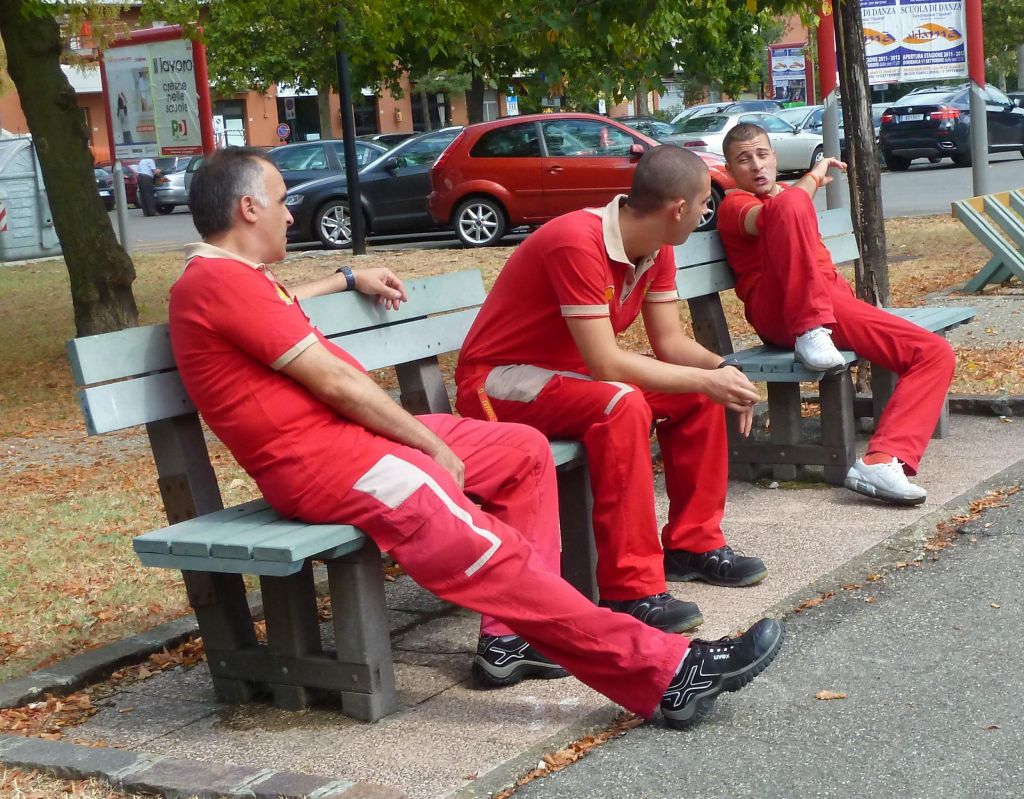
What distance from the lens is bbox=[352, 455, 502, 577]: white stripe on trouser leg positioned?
3682mm

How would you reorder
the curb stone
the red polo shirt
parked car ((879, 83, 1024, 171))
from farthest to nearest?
parked car ((879, 83, 1024, 171))
the red polo shirt
the curb stone

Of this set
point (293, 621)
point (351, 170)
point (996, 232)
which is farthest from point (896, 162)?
point (293, 621)

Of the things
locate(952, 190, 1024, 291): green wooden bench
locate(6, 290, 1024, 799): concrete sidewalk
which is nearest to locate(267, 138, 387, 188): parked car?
locate(952, 190, 1024, 291): green wooden bench

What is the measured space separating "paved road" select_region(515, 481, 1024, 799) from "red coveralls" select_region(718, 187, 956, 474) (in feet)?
3.90

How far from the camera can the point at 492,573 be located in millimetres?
3682

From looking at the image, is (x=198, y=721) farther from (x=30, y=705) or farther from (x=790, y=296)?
(x=790, y=296)

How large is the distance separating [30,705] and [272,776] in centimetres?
113

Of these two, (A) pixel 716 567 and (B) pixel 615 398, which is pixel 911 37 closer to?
(A) pixel 716 567

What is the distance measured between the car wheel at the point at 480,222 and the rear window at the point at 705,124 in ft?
36.3

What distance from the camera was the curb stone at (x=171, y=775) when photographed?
3307 mm

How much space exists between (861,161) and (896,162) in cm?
2546

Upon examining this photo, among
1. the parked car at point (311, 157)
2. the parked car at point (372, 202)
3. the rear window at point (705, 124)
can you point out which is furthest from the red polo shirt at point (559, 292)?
the rear window at point (705, 124)

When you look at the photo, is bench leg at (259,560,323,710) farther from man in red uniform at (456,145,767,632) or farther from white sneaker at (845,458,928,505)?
white sneaker at (845,458,928,505)

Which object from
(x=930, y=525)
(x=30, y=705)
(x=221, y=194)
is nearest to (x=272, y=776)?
(x=30, y=705)
